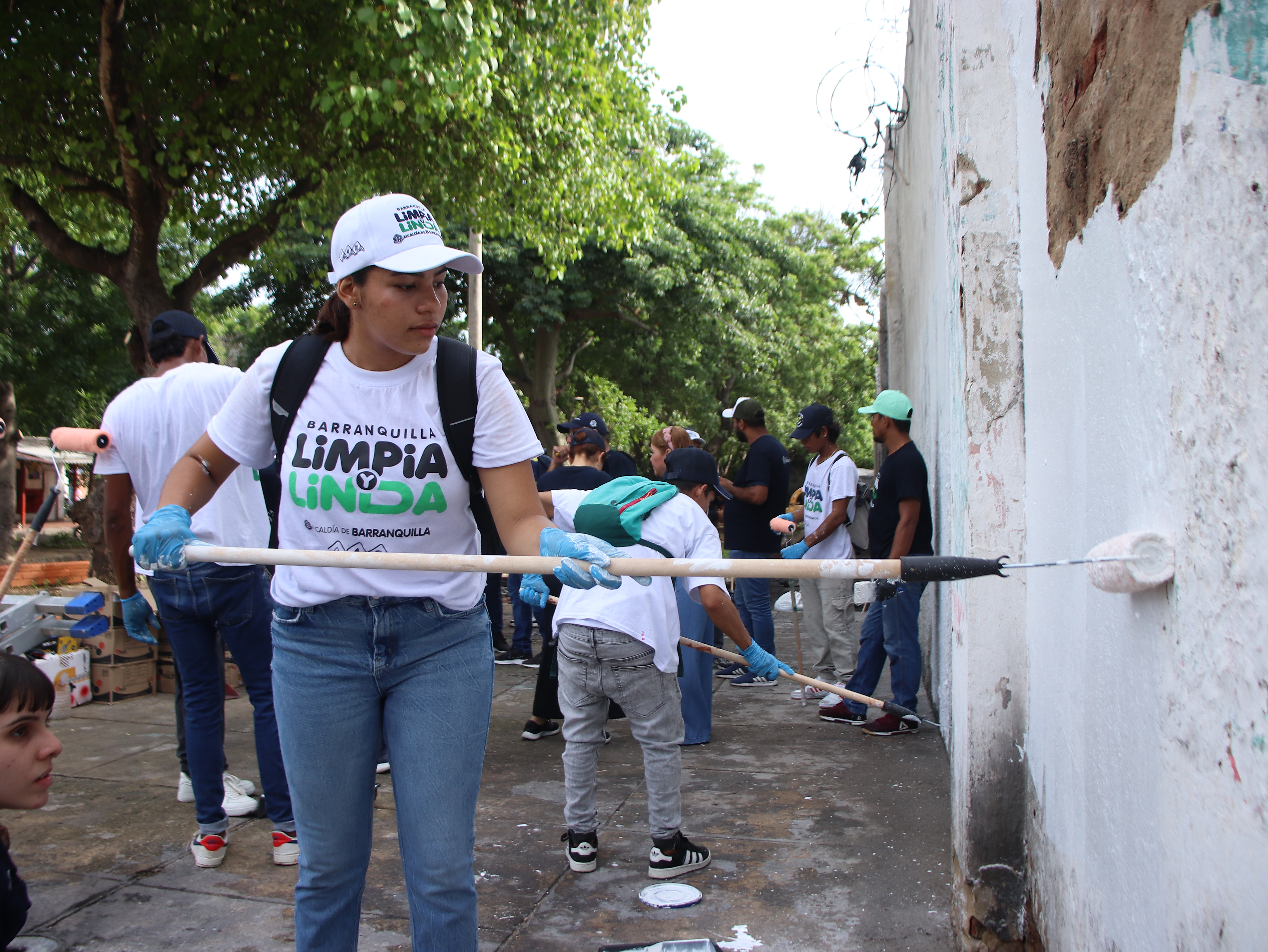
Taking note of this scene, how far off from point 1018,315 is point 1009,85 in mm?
675

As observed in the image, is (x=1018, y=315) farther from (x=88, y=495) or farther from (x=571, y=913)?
(x=88, y=495)

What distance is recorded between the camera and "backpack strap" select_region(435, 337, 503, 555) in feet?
7.20

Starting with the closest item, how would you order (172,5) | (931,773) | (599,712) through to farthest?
(599,712) → (931,773) → (172,5)

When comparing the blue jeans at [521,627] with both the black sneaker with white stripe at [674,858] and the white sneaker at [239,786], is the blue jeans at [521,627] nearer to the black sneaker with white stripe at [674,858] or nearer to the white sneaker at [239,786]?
the white sneaker at [239,786]

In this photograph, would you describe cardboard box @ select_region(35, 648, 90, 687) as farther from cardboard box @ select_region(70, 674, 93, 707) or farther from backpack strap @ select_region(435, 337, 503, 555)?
backpack strap @ select_region(435, 337, 503, 555)

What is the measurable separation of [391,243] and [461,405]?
37cm

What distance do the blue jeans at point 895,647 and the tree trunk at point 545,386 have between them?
13911 mm

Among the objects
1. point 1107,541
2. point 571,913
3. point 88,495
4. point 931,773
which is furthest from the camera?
point 88,495

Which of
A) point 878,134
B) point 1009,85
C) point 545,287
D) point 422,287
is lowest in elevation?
point 422,287

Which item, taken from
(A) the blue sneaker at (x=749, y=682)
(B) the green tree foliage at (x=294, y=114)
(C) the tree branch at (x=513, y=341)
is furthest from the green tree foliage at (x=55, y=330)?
(A) the blue sneaker at (x=749, y=682)

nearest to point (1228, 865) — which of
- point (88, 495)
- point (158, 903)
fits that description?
point (158, 903)

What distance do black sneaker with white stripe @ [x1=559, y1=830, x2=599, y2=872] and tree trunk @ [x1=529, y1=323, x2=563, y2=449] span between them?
617 inches

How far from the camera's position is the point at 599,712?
3.70 meters

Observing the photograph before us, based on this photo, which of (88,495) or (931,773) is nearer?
(931,773)
